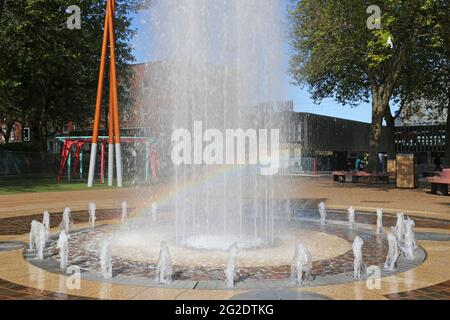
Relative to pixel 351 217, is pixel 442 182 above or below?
above

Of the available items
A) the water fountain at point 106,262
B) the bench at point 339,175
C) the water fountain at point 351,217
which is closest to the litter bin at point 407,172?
the bench at point 339,175

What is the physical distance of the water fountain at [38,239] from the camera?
751cm

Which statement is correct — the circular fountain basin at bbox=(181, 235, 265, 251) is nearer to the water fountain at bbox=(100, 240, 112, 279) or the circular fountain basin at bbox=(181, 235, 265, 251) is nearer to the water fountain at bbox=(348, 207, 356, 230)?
the water fountain at bbox=(100, 240, 112, 279)

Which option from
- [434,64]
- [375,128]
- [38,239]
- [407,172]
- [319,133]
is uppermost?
[434,64]

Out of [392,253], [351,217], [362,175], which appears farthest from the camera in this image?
[362,175]

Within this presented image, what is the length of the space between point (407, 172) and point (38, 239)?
876 inches

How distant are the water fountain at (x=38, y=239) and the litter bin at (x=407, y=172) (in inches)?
861

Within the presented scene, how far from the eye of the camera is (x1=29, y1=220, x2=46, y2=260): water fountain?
7512 mm

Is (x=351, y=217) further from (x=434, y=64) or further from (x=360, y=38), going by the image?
(x=434, y=64)

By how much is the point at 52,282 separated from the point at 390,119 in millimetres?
37133

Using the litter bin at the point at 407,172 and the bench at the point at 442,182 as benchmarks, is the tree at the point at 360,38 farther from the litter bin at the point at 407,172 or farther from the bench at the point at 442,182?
the bench at the point at 442,182
